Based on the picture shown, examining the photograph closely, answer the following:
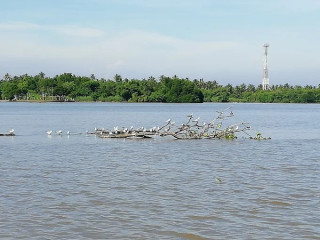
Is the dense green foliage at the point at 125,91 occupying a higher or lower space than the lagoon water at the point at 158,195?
higher

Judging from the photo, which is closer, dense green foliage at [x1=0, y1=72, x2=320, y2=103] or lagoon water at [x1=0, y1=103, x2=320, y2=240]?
lagoon water at [x1=0, y1=103, x2=320, y2=240]

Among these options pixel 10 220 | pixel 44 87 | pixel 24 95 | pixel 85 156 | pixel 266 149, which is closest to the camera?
pixel 10 220

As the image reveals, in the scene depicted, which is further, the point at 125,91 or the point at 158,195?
the point at 125,91

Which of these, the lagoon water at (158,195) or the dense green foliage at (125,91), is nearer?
the lagoon water at (158,195)

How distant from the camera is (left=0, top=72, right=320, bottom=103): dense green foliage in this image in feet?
570

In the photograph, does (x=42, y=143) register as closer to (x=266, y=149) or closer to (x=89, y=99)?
(x=266, y=149)

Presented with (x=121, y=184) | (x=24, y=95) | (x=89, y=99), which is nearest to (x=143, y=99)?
(x=89, y=99)

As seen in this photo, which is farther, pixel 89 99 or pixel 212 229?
Result: pixel 89 99

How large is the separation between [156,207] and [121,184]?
312 cm

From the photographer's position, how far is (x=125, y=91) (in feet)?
558

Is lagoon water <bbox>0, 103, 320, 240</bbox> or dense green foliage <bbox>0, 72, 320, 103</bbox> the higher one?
dense green foliage <bbox>0, 72, 320, 103</bbox>

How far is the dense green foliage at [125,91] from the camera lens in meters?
174

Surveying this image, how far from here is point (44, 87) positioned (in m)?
173

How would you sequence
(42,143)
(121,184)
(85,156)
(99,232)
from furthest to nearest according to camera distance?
(42,143), (85,156), (121,184), (99,232)
